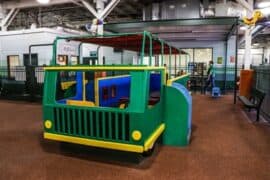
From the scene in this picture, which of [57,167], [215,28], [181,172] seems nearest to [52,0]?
[215,28]

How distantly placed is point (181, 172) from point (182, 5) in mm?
9138

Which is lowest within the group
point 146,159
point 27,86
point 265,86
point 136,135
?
point 146,159

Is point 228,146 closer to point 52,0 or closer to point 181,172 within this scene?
point 181,172

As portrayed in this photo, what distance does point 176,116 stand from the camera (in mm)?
3723

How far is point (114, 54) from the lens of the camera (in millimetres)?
15570

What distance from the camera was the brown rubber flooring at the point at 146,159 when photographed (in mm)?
2840

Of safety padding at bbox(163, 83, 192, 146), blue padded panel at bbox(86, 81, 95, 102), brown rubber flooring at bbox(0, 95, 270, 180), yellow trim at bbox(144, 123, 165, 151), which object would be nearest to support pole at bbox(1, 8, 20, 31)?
brown rubber flooring at bbox(0, 95, 270, 180)

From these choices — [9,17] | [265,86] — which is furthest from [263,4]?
[9,17]

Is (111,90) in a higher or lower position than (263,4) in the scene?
lower

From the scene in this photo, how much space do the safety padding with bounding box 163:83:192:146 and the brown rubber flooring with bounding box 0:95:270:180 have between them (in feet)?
0.58

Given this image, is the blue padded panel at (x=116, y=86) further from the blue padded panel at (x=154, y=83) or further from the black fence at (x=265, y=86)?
the black fence at (x=265, y=86)

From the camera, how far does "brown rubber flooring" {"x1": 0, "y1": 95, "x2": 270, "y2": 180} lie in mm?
2840

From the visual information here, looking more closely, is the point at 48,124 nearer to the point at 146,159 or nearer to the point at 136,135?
the point at 136,135

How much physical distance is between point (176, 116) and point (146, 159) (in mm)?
895
